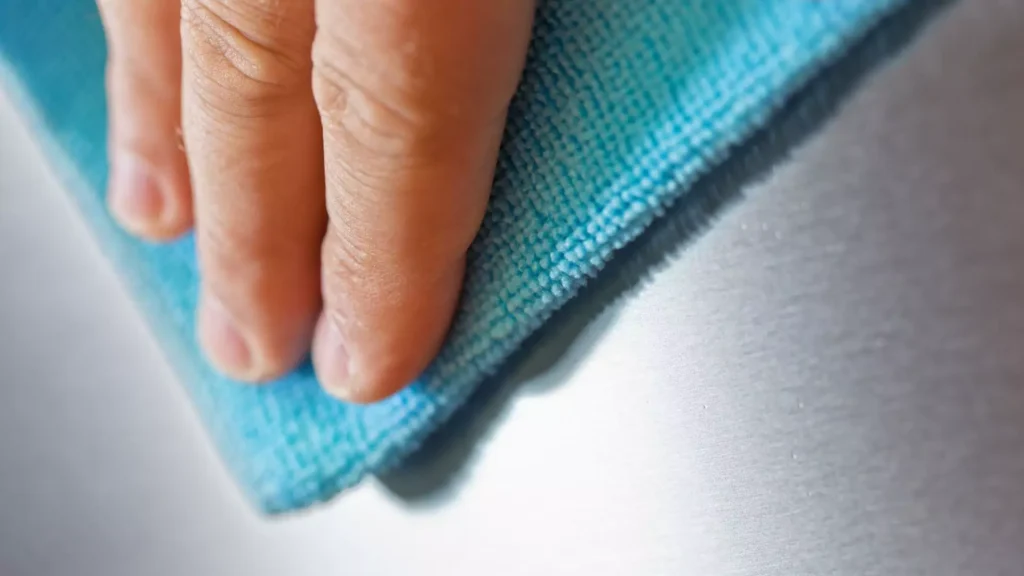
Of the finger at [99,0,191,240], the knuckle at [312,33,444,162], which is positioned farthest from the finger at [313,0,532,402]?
the finger at [99,0,191,240]

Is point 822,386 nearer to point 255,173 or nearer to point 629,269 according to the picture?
point 629,269

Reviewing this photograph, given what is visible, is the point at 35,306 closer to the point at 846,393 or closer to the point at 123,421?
the point at 123,421

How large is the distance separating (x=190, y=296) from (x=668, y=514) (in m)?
0.22

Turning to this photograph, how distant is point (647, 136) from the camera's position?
0.16 meters

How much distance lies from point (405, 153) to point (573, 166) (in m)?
0.04

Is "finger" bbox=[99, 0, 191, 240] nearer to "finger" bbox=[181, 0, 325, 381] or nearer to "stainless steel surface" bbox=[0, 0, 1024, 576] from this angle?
"finger" bbox=[181, 0, 325, 381]

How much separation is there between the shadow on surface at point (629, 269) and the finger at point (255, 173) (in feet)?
0.21

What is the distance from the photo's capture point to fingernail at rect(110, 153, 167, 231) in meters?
0.29

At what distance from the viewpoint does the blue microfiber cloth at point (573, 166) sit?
0.14 meters

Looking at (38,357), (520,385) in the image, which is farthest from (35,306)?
(520,385)

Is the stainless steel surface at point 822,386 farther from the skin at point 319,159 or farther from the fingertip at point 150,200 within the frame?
the fingertip at point 150,200

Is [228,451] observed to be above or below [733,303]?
below

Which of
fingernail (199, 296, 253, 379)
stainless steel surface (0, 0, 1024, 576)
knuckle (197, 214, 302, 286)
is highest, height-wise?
stainless steel surface (0, 0, 1024, 576)

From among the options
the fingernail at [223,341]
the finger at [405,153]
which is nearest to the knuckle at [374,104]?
the finger at [405,153]
